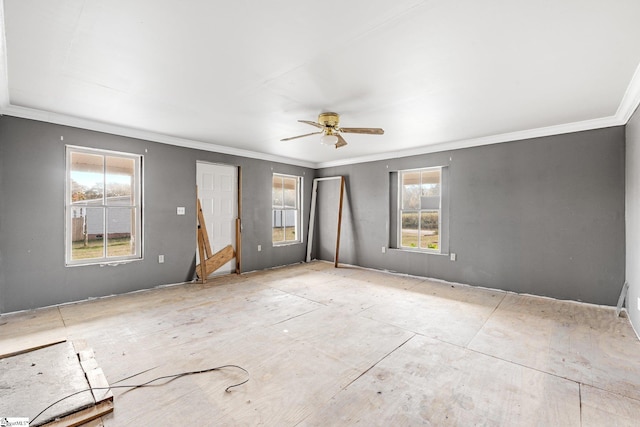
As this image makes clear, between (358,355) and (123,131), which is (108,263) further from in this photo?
(358,355)

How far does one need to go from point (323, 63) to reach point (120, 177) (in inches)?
145

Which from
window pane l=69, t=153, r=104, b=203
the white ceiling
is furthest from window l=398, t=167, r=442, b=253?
window pane l=69, t=153, r=104, b=203

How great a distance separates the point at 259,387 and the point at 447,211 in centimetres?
427

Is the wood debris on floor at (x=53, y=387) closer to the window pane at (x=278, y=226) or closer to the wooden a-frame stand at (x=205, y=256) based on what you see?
the wooden a-frame stand at (x=205, y=256)

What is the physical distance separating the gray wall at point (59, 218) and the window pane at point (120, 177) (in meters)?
0.22

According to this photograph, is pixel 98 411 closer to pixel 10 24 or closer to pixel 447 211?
pixel 10 24

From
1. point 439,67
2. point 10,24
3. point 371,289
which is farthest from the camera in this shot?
point 371,289

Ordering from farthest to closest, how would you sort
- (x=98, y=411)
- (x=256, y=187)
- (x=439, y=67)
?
(x=256, y=187) → (x=439, y=67) → (x=98, y=411)

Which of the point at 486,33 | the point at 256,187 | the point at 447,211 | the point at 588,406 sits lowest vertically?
the point at 588,406

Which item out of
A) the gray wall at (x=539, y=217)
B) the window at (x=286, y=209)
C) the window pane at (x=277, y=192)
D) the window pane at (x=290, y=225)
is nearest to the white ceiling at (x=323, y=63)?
the gray wall at (x=539, y=217)

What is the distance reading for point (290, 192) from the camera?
6.88m

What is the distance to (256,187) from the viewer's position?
19.7 feet

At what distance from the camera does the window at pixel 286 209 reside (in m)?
6.53

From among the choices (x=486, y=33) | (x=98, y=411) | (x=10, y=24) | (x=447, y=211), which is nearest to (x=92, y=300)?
(x=98, y=411)
